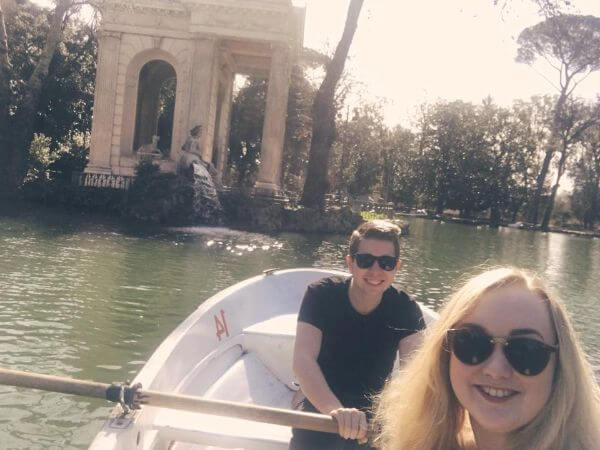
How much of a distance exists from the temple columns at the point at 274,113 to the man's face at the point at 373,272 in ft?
69.5

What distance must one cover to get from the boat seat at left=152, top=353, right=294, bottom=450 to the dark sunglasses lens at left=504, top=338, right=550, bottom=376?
199cm

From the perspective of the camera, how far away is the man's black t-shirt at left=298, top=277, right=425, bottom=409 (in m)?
3.16

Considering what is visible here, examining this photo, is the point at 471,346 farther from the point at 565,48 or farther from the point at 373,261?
the point at 565,48

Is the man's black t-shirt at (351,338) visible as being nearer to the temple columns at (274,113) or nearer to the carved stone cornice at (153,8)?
the temple columns at (274,113)

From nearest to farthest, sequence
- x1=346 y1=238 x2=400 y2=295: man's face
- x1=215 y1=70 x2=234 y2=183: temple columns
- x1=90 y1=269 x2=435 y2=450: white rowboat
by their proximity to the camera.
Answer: x1=90 y1=269 x2=435 y2=450: white rowboat
x1=346 y1=238 x2=400 y2=295: man's face
x1=215 y1=70 x2=234 y2=183: temple columns

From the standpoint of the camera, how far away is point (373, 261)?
10.2 feet

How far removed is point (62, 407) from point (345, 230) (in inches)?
694

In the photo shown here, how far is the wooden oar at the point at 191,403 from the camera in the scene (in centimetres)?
251

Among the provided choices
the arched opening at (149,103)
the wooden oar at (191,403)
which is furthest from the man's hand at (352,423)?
the arched opening at (149,103)

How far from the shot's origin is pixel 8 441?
12.9 ft

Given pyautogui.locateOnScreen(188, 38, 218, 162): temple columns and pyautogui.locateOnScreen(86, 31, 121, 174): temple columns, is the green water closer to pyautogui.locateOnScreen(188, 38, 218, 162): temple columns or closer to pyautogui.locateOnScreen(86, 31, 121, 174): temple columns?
pyautogui.locateOnScreen(86, 31, 121, 174): temple columns

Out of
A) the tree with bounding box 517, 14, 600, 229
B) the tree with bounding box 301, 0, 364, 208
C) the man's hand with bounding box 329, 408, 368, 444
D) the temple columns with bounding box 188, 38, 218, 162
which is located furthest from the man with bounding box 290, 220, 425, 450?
the tree with bounding box 517, 14, 600, 229

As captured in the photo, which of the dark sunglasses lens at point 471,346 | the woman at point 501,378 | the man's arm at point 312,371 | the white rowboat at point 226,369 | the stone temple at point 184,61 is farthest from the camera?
the stone temple at point 184,61

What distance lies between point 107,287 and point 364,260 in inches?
269
